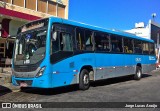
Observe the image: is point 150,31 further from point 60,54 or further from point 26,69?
point 26,69

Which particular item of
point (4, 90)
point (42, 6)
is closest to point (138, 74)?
point (4, 90)

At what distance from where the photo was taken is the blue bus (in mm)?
11781

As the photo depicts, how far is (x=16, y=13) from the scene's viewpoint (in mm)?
22781

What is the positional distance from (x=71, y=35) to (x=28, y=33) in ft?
6.10

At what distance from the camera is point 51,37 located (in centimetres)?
1191

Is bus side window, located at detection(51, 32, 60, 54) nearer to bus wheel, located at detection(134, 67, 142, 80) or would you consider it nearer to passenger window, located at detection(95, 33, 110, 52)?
passenger window, located at detection(95, 33, 110, 52)

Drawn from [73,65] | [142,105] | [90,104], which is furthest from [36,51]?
[142,105]

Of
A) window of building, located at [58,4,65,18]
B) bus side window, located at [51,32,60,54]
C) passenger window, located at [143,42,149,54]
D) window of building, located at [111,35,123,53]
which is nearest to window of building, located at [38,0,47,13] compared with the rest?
window of building, located at [58,4,65,18]

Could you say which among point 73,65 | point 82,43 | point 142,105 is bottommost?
point 142,105

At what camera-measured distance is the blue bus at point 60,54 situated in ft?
38.7

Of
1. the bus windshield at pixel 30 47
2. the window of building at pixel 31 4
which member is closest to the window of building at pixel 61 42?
the bus windshield at pixel 30 47

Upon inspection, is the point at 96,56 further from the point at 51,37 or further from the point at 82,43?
the point at 51,37

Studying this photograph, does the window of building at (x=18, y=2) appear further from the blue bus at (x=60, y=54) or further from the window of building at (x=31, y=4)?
the blue bus at (x=60, y=54)

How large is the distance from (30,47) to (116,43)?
21.5 ft
